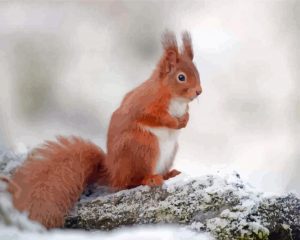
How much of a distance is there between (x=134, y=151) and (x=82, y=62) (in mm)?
195

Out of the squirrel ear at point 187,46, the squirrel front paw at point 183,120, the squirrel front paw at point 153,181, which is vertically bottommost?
the squirrel front paw at point 153,181

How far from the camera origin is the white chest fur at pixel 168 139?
3.43 feet

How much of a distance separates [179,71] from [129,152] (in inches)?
6.6

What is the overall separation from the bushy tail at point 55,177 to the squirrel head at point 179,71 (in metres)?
Result: 0.18

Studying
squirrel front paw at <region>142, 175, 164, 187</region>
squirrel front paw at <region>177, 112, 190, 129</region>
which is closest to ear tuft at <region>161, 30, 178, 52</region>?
squirrel front paw at <region>177, 112, 190, 129</region>

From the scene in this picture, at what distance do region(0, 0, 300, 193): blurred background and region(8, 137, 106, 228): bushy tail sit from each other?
1.0 inches

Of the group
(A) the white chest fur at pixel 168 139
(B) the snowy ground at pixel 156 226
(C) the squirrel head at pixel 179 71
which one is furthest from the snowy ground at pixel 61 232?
(C) the squirrel head at pixel 179 71

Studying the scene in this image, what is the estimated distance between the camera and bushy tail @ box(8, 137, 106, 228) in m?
1.01

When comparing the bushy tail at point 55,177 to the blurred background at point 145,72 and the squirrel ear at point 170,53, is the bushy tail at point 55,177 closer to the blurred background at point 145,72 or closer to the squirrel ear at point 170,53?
the blurred background at point 145,72

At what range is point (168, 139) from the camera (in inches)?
41.9

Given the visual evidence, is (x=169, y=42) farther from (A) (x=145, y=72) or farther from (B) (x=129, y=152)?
(B) (x=129, y=152)

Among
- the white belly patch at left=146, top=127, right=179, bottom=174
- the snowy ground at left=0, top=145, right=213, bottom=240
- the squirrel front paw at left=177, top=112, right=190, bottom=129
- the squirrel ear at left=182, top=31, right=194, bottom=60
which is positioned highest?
the squirrel ear at left=182, top=31, right=194, bottom=60

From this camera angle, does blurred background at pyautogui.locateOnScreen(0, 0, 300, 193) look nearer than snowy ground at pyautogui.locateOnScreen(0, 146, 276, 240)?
No

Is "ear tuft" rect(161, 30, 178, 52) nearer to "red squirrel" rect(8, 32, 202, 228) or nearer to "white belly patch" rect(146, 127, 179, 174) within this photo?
"red squirrel" rect(8, 32, 202, 228)
